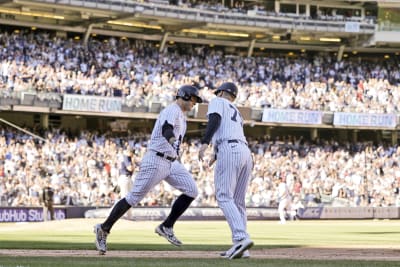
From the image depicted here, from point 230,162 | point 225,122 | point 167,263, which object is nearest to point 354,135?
point 225,122

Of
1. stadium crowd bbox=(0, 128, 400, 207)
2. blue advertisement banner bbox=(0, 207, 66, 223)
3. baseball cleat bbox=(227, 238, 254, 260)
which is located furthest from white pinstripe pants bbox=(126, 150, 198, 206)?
blue advertisement banner bbox=(0, 207, 66, 223)

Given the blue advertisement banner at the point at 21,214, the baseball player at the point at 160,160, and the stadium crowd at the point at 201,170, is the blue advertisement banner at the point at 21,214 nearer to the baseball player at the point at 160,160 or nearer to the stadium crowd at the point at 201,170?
the stadium crowd at the point at 201,170

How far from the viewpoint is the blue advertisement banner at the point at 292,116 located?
154ft

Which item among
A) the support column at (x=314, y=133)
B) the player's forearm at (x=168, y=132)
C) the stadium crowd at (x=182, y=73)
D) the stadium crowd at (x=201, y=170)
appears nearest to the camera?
the player's forearm at (x=168, y=132)

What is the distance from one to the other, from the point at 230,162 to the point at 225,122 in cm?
55

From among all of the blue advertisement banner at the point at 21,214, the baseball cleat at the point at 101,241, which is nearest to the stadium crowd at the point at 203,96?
the blue advertisement banner at the point at 21,214

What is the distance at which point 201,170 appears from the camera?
39.6m

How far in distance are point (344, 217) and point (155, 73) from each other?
1168cm

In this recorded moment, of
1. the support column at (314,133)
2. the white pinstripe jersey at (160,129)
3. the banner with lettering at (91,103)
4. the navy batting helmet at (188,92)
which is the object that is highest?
the navy batting helmet at (188,92)

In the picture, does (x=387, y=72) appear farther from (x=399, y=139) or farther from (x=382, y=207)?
(x=382, y=207)

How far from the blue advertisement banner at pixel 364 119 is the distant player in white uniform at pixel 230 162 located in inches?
1481

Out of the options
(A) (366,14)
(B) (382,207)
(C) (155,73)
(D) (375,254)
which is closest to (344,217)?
(B) (382,207)

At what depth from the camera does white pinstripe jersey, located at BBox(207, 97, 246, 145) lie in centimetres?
1169

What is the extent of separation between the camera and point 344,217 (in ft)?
138
